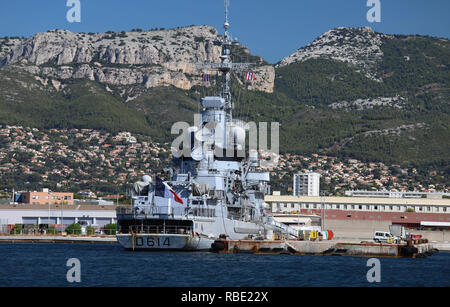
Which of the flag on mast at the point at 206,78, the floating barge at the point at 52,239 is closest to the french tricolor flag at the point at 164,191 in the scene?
the flag on mast at the point at 206,78

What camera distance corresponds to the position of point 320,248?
74500mm

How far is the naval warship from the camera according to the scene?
71.6 meters

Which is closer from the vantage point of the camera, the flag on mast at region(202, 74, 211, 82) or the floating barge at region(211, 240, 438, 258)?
the floating barge at region(211, 240, 438, 258)

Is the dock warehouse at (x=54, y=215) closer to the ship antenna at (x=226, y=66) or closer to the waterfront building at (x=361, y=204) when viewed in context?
the waterfront building at (x=361, y=204)

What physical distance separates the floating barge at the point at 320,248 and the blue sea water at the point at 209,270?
170 centimetres

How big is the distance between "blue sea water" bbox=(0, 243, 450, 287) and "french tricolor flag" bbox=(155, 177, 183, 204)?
5.40 metres

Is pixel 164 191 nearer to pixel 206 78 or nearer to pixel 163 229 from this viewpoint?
pixel 163 229

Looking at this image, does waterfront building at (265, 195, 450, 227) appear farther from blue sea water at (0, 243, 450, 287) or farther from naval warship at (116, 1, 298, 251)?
blue sea water at (0, 243, 450, 287)

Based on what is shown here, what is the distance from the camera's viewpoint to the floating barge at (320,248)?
72.0 m

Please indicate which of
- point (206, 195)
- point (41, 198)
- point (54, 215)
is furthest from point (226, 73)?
point (41, 198)

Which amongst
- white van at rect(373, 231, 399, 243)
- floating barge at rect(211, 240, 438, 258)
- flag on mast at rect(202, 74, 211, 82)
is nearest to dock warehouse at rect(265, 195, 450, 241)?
white van at rect(373, 231, 399, 243)

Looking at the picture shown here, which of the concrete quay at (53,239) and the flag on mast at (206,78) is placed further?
the concrete quay at (53,239)
